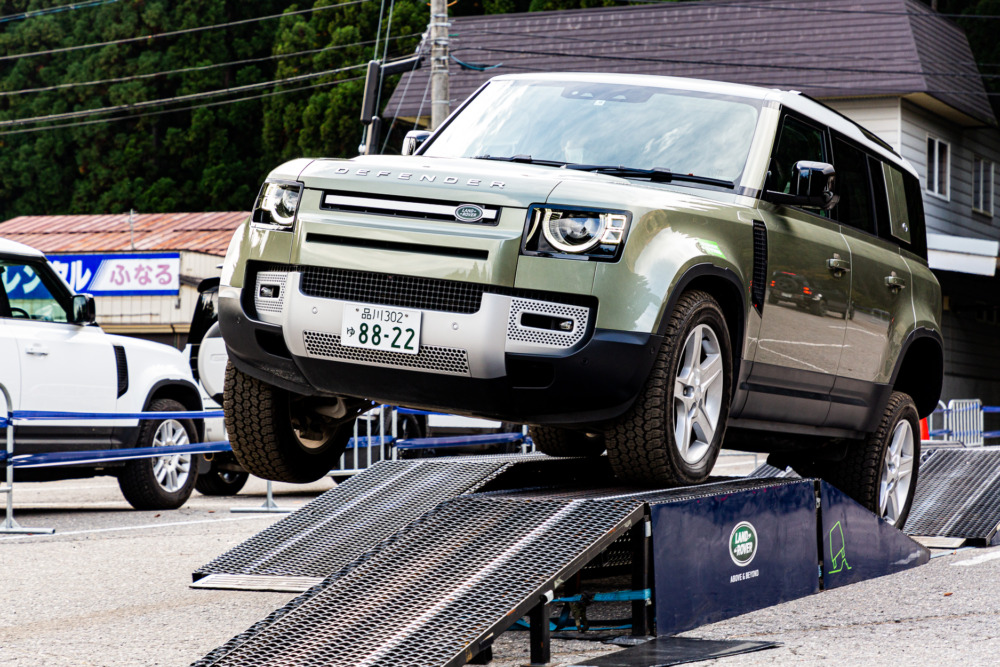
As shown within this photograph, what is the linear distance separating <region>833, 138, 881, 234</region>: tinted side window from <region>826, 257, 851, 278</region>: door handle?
38cm

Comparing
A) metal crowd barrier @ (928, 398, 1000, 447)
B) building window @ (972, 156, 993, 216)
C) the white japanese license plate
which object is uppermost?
building window @ (972, 156, 993, 216)

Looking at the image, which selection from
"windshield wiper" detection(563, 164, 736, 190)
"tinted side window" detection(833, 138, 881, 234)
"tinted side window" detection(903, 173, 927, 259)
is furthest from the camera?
"tinted side window" detection(903, 173, 927, 259)

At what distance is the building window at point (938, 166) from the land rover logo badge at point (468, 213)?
23666 mm

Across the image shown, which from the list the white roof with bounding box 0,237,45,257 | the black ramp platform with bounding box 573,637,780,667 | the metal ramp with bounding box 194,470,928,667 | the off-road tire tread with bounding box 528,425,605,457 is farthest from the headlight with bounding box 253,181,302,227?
the white roof with bounding box 0,237,45,257

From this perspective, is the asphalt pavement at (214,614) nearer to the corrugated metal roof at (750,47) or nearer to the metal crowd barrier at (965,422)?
the metal crowd barrier at (965,422)

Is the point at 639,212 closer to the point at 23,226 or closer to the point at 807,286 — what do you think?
the point at 807,286

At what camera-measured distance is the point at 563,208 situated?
17.5ft

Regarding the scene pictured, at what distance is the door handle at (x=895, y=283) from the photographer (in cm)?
768

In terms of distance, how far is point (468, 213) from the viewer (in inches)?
212

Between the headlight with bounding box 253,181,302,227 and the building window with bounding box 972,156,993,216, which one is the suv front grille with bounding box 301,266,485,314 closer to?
the headlight with bounding box 253,181,302,227

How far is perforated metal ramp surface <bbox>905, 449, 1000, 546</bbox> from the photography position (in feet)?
29.1

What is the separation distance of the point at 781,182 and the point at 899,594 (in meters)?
2.17

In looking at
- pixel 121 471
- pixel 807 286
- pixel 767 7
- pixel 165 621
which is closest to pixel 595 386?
pixel 807 286

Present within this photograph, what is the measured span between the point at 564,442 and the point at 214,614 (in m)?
2.41
